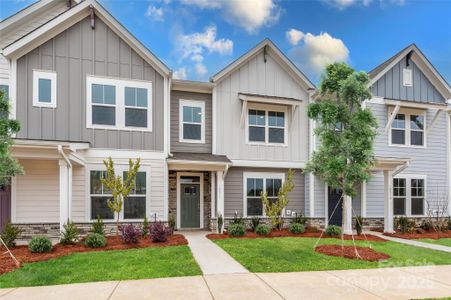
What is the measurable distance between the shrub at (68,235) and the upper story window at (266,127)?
7.48 m

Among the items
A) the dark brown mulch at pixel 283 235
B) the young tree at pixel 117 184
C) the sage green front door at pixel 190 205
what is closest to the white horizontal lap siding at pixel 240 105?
the sage green front door at pixel 190 205

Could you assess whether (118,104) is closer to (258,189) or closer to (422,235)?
(258,189)

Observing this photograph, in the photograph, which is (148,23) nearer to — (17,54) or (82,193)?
(17,54)

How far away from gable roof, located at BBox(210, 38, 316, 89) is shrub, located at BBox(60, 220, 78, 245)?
751cm

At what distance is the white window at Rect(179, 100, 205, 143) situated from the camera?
13.5 metres

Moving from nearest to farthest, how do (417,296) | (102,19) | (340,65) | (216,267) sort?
(417,296)
(216,267)
(340,65)
(102,19)

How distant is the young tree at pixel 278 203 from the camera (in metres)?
12.9

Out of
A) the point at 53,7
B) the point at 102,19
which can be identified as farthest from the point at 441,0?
the point at 53,7

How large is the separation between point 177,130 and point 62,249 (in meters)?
6.13

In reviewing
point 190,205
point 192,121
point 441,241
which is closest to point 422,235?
point 441,241

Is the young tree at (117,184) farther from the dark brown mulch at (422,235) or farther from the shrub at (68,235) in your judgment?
the dark brown mulch at (422,235)

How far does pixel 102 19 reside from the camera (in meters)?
11.9

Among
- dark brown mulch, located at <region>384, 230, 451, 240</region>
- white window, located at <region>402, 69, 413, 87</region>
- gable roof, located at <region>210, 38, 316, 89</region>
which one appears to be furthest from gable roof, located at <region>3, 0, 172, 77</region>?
white window, located at <region>402, 69, 413, 87</region>

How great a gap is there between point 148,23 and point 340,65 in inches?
531
